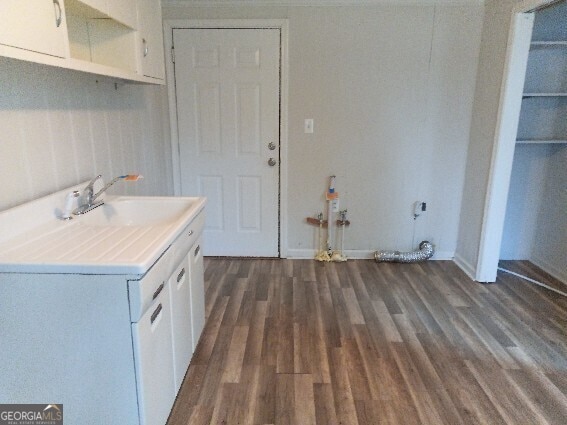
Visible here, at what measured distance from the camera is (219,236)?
12.5ft

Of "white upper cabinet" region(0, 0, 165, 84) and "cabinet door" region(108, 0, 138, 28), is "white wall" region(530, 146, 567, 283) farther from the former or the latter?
"cabinet door" region(108, 0, 138, 28)

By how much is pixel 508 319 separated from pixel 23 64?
→ 3.10 m

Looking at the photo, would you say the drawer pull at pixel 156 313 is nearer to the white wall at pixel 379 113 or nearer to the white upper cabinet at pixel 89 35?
the white upper cabinet at pixel 89 35

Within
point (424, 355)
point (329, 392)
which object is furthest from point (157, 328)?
point (424, 355)

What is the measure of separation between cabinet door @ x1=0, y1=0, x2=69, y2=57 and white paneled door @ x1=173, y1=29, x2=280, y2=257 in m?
2.08

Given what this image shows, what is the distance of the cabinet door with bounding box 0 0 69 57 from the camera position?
115 centimetres

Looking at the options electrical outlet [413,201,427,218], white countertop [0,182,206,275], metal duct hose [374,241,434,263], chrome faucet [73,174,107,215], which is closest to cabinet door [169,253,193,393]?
white countertop [0,182,206,275]

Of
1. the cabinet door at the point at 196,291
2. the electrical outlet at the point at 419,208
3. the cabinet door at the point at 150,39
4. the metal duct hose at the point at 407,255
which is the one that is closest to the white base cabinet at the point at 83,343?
the cabinet door at the point at 196,291

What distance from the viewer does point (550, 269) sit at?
11.3 feet

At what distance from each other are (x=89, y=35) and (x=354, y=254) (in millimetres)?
2761

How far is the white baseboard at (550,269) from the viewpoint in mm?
3283

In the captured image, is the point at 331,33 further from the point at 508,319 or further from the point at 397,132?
the point at 508,319

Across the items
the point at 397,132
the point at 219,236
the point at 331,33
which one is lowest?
the point at 219,236

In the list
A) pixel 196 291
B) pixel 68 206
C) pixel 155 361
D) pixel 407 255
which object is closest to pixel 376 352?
pixel 196 291
